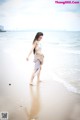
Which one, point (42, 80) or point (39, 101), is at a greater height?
point (42, 80)

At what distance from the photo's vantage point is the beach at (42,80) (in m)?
3.80

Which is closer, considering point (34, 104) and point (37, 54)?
point (34, 104)

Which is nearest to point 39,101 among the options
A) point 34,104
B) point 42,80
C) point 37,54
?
point 34,104

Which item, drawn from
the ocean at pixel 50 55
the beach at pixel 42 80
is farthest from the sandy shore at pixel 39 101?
the ocean at pixel 50 55

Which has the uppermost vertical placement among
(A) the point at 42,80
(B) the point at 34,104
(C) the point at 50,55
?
(C) the point at 50,55

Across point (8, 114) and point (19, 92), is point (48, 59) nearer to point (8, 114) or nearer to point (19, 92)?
point (19, 92)

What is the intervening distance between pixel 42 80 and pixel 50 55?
1.16ft

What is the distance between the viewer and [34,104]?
3.82m

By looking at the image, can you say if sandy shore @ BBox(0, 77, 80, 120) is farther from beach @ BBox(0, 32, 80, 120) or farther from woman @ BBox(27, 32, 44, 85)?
woman @ BBox(27, 32, 44, 85)

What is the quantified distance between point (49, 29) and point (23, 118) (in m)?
1.22

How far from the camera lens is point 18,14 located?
3.93 meters

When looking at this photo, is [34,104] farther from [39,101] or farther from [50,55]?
[50,55]

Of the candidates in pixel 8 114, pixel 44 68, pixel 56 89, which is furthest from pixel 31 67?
pixel 8 114

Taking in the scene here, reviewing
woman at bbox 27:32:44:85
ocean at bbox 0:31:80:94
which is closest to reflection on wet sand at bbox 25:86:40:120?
woman at bbox 27:32:44:85
